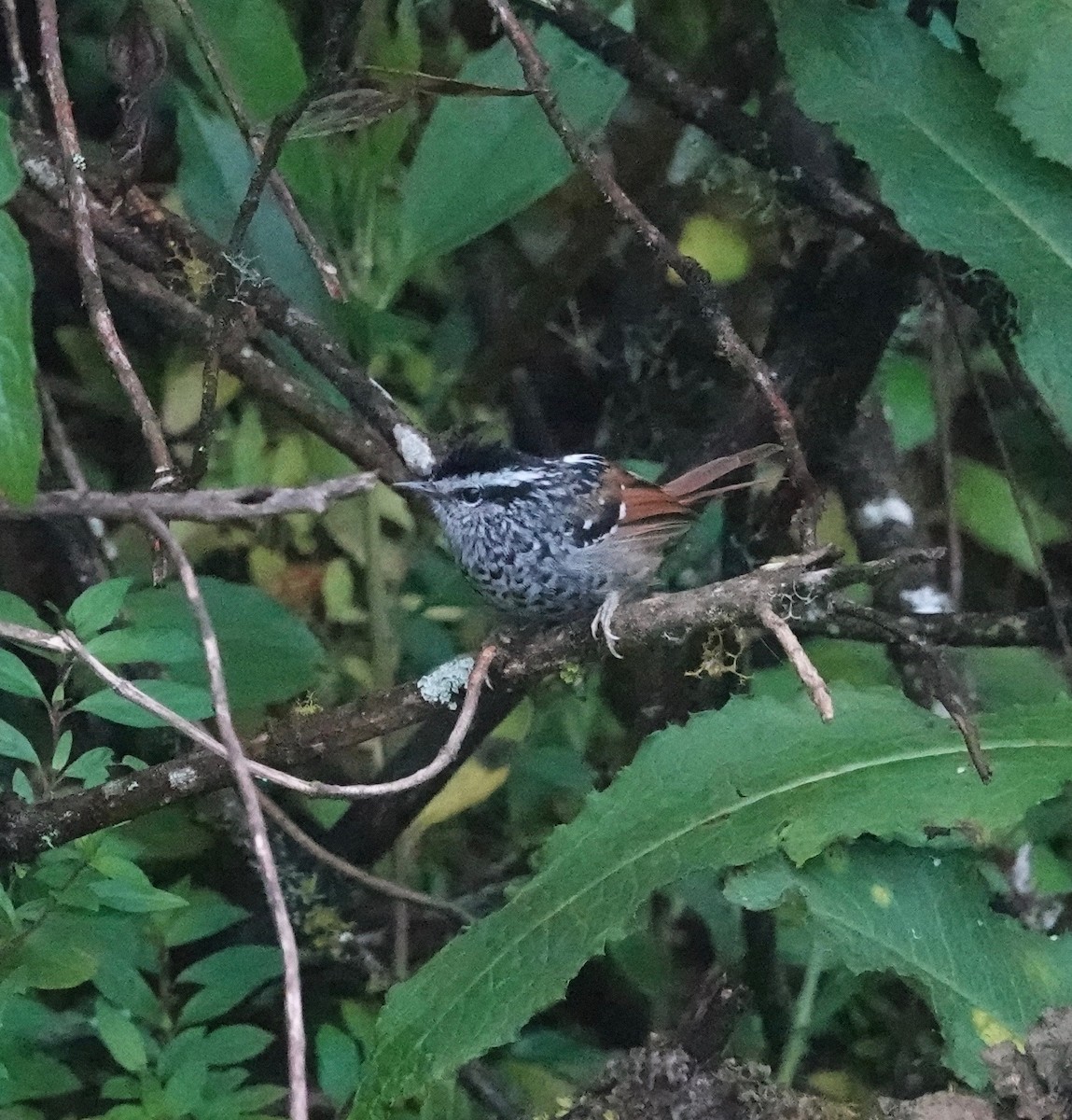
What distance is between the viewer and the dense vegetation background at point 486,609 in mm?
1572

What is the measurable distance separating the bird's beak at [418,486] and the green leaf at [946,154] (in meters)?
0.93

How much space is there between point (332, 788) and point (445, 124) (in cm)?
152

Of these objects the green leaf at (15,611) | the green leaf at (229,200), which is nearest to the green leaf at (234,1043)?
the green leaf at (15,611)

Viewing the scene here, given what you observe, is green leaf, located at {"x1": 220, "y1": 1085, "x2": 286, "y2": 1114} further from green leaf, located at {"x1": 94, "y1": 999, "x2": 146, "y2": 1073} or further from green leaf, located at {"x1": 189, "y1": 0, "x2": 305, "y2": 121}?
green leaf, located at {"x1": 189, "y1": 0, "x2": 305, "y2": 121}

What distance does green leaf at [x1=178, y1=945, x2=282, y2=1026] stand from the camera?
182cm

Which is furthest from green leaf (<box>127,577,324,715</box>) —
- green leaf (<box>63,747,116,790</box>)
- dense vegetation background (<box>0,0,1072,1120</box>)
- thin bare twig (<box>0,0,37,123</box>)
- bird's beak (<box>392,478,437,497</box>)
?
thin bare twig (<box>0,0,37,123</box>)

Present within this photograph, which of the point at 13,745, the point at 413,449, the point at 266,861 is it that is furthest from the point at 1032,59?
the point at 13,745

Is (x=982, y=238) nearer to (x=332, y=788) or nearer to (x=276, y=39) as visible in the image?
(x=276, y=39)

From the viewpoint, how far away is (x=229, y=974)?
1.86 metres

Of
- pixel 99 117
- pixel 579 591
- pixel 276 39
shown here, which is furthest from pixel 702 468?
pixel 99 117

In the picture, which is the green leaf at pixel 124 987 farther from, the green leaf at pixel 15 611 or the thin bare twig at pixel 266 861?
the thin bare twig at pixel 266 861

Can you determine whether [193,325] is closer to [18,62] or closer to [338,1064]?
[18,62]

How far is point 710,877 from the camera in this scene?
2434 mm

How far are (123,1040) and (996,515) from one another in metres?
2.08
